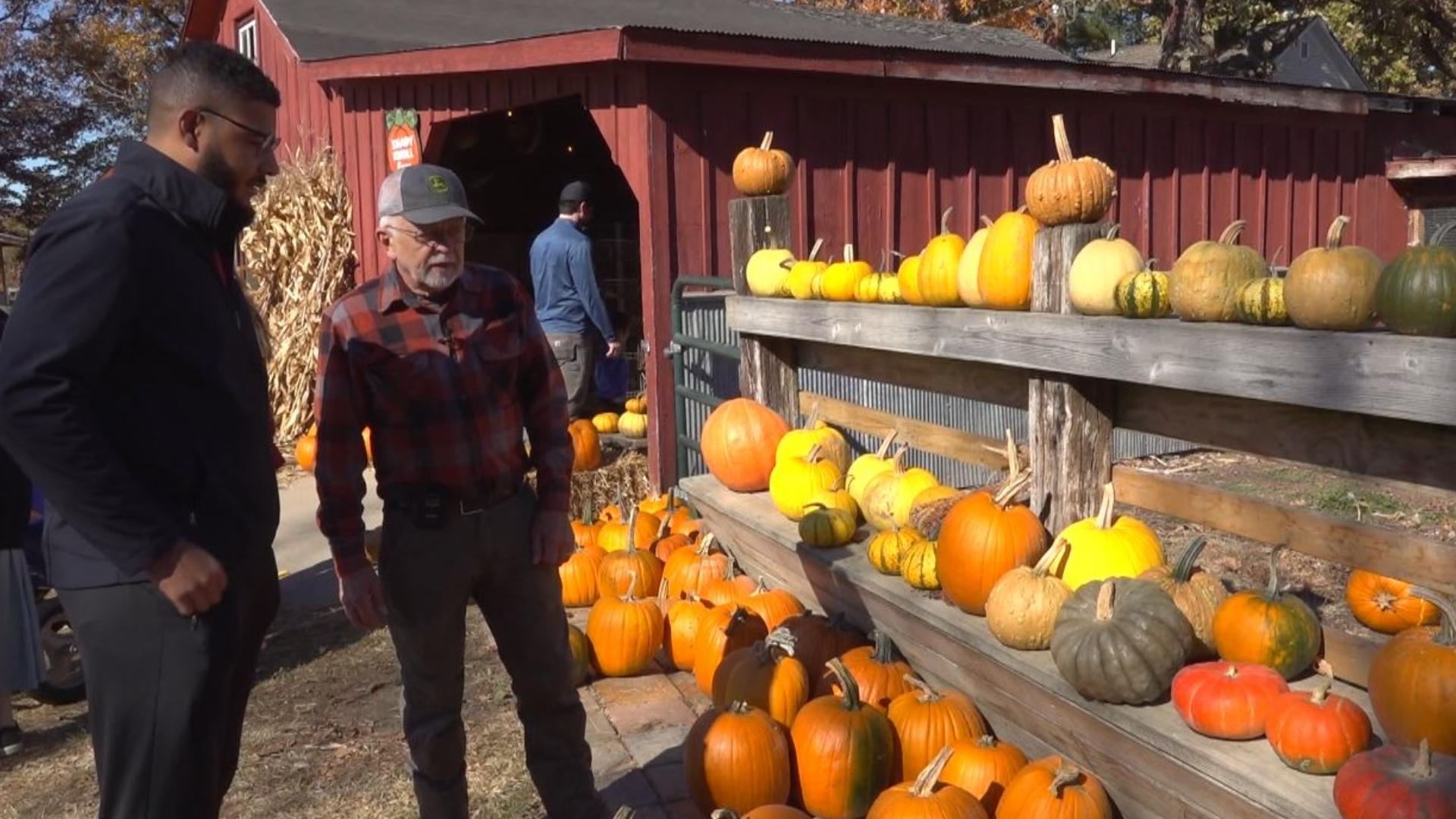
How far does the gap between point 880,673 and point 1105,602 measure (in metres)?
0.98

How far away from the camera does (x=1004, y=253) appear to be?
4.02m

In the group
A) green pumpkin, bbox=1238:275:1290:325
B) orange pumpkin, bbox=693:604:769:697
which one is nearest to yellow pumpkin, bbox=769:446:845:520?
orange pumpkin, bbox=693:604:769:697

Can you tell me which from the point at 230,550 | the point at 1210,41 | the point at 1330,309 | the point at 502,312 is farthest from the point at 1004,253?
the point at 1210,41

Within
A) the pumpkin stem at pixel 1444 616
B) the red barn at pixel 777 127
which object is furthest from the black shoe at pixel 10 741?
the pumpkin stem at pixel 1444 616

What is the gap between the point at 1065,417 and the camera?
3752 mm

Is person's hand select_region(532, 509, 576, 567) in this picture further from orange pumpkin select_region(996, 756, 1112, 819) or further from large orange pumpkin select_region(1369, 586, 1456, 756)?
large orange pumpkin select_region(1369, 586, 1456, 756)

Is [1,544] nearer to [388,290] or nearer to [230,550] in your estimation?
[388,290]

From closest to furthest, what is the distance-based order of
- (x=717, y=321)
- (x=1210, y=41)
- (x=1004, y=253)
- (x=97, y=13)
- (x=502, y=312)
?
1. (x=502, y=312)
2. (x=1004, y=253)
3. (x=717, y=321)
4. (x=1210, y=41)
5. (x=97, y=13)

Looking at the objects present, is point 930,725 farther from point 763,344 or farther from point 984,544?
point 763,344

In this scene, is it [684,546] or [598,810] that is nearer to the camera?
[598,810]

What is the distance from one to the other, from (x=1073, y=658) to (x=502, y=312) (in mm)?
1743

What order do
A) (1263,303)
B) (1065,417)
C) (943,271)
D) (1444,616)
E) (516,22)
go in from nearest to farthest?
(1444,616) < (1263,303) < (1065,417) < (943,271) < (516,22)

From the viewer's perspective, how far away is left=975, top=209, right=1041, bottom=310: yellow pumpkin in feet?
13.1

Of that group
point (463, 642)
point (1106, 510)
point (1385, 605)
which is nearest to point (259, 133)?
point (463, 642)
